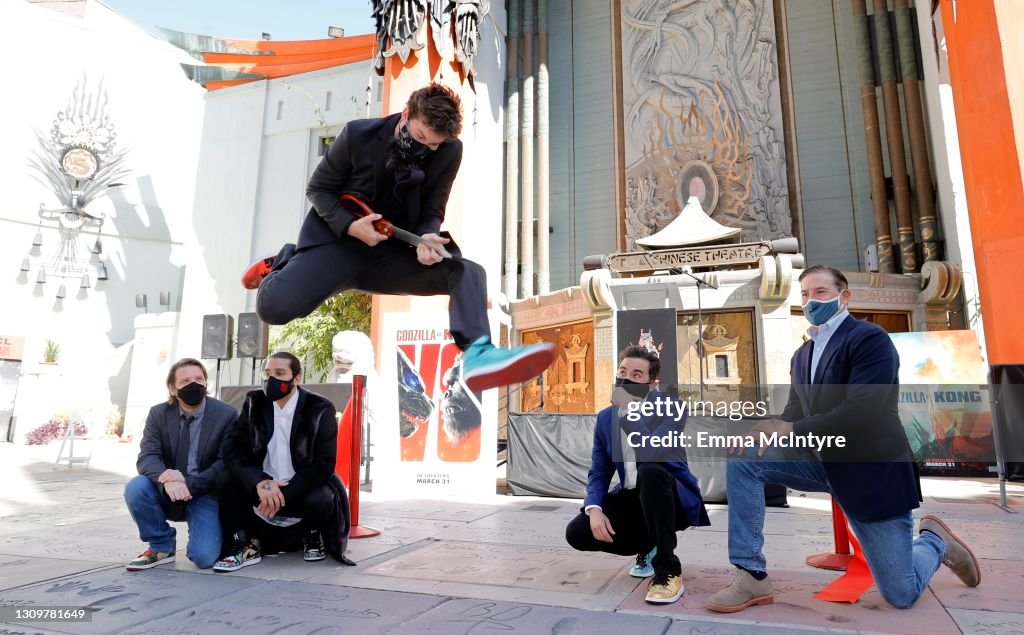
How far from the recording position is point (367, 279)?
9.91 feet

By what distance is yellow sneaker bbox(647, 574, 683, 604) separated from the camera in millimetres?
3102

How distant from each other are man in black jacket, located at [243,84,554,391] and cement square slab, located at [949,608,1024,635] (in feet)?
7.27

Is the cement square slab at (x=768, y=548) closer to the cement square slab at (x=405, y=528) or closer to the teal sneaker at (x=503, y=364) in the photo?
the cement square slab at (x=405, y=528)

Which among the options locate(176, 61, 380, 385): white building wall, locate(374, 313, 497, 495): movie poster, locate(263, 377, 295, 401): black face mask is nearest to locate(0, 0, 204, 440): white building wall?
locate(176, 61, 380, 385): white building wall

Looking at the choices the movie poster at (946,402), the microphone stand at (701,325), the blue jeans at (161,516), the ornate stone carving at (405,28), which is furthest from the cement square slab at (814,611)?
the microphone stand at (701,325)

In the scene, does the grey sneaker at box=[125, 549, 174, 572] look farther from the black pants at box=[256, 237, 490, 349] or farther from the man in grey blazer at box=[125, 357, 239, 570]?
the black pants at box=[256, 237, 490, 349]

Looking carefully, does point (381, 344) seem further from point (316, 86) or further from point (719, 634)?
point (316, 86)

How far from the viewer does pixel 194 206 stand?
24.6 metres

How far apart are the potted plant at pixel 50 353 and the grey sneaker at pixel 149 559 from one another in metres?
22.0

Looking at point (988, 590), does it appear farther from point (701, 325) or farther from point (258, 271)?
point (701, 325)

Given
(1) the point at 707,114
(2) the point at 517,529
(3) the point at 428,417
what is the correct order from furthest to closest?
(1) the point at 707,114
(3) the point at 428,417
(2) the point at 517,529

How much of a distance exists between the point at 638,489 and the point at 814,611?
0.99 metres

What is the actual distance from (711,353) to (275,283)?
1242cm

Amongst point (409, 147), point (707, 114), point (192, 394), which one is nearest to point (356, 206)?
point (409, 147)
